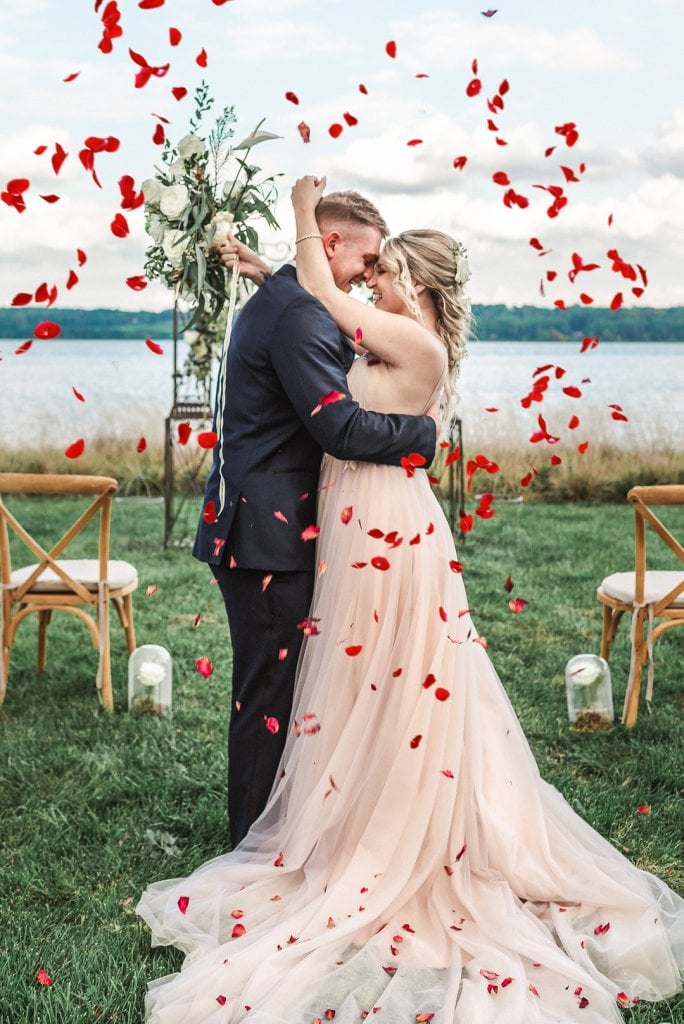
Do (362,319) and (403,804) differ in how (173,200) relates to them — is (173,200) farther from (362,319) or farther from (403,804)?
(403,804)

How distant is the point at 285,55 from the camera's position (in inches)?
133

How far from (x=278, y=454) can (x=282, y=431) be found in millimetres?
68

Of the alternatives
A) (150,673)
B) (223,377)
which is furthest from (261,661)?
(150,673)

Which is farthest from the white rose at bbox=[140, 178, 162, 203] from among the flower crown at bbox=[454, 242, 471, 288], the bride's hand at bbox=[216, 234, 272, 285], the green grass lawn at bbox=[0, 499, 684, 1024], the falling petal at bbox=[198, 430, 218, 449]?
the green grass lawn at bbox=[0, 499, 684, 1024]

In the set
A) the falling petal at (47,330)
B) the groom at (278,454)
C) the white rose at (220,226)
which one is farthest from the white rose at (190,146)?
the falling petal at (47,330)

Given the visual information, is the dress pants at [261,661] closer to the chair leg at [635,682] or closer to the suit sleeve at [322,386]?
the suit sleeve at [322,386]

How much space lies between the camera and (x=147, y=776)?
13.0 feet

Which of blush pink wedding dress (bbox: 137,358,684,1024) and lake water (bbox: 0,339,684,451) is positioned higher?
lake water (bbox: 0,339,684,451)

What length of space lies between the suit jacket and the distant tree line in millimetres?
9505

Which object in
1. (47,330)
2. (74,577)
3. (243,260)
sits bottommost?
(74,577)

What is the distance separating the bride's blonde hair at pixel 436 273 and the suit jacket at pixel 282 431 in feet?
0.81

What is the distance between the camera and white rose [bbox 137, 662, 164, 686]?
4.61 meters

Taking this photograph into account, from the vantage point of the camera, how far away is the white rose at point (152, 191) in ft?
9.70

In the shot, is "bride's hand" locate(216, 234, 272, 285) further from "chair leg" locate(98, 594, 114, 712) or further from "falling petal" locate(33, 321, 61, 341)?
"chair leg" locate(98, 594, 114, 712)
